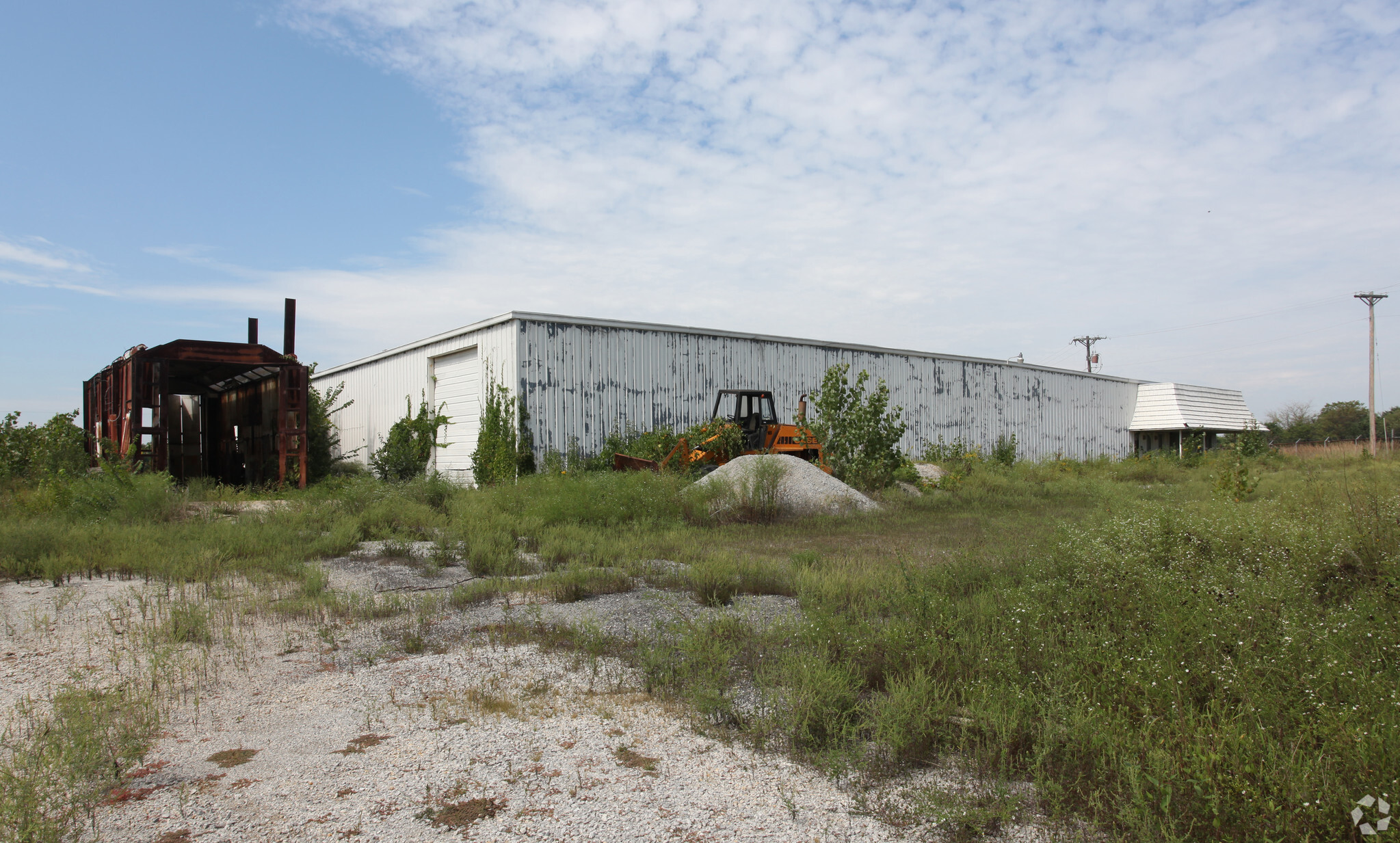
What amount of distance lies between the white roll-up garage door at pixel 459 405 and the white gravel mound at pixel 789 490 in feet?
24.9

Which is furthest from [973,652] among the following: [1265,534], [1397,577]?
[1265,534]

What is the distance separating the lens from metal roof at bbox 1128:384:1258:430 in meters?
34.3

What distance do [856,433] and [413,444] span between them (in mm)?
11959

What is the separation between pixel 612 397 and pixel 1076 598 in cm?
1487

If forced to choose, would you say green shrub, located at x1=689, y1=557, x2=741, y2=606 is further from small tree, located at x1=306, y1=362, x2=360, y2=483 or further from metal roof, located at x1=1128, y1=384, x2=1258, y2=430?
metal roof, located at x1=1128, y1=384, x2=1258, y2=430

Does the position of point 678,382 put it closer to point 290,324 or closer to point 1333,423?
point 290,324

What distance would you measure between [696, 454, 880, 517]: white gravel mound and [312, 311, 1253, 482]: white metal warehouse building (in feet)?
18.4

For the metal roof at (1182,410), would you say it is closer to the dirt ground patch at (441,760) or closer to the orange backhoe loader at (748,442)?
the orange backhoe loader at (748,442)

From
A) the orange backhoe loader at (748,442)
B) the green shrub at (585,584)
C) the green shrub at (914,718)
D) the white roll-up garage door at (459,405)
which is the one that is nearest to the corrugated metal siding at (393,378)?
the white roll-up garage door at (459,405)

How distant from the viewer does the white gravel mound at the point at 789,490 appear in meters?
13.2

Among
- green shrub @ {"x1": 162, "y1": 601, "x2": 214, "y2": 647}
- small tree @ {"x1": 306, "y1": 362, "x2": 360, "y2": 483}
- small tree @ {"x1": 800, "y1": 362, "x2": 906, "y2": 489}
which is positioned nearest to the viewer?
green shrub @ {"x1": 162, "y1": 601, "x2": 214, "y2": 647}

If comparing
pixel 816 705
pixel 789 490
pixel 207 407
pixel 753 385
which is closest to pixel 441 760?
pixel 816 705

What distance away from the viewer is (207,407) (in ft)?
90.1


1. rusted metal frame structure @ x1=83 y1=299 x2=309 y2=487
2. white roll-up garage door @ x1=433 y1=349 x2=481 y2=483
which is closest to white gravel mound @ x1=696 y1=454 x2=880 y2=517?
white roll-up garage door @ x1=433 y1=349 x2=481 y2=483
